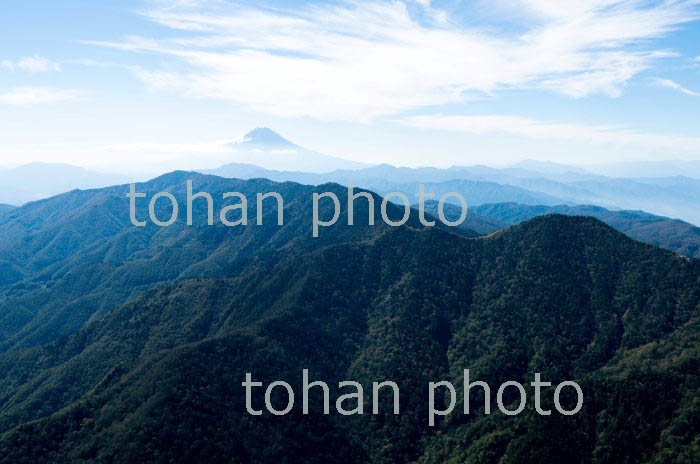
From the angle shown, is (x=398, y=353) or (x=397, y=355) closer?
(x=397, y=355)

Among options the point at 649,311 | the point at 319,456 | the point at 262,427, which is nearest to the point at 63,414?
the point at 262,427

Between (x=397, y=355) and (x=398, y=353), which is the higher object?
(x=398, y=353)

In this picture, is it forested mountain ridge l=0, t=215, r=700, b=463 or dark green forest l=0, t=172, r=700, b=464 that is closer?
dark green forest l=0, t=172, r=700, b=464

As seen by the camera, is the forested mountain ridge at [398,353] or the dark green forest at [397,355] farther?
the forested mountain ridge at [398,353]
